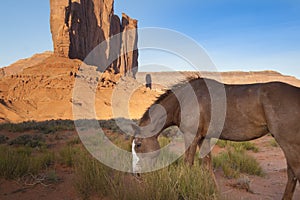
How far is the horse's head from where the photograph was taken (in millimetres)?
4297

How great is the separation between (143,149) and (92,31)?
164ft

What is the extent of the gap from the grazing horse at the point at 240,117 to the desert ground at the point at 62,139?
2.22 ft

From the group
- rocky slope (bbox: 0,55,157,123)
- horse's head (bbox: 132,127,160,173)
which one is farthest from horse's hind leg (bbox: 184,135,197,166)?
rocky slope (bbox: 0,55,157,123)

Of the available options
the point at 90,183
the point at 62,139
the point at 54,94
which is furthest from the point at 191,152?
the point at 54,94

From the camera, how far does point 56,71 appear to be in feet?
112

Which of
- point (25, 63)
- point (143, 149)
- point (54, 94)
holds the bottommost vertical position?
point (143, 149)

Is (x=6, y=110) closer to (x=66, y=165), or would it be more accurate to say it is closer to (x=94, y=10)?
(x=66, y=165)

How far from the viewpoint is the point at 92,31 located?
4997 cm

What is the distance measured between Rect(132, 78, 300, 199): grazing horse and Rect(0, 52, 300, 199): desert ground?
68 cm

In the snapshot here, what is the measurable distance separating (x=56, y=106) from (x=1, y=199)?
1126 inches

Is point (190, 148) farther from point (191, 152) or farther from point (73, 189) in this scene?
point (73, 189)

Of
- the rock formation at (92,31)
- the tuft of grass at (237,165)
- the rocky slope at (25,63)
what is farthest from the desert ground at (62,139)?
the rocky slope at (25,63)

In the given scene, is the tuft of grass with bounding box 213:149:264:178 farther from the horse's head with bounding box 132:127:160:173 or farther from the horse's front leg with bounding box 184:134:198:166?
the horse's head with bounding box 132:127:160:173

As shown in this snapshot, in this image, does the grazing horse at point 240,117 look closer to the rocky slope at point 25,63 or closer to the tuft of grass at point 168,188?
the tuft of grass at point 168,188
